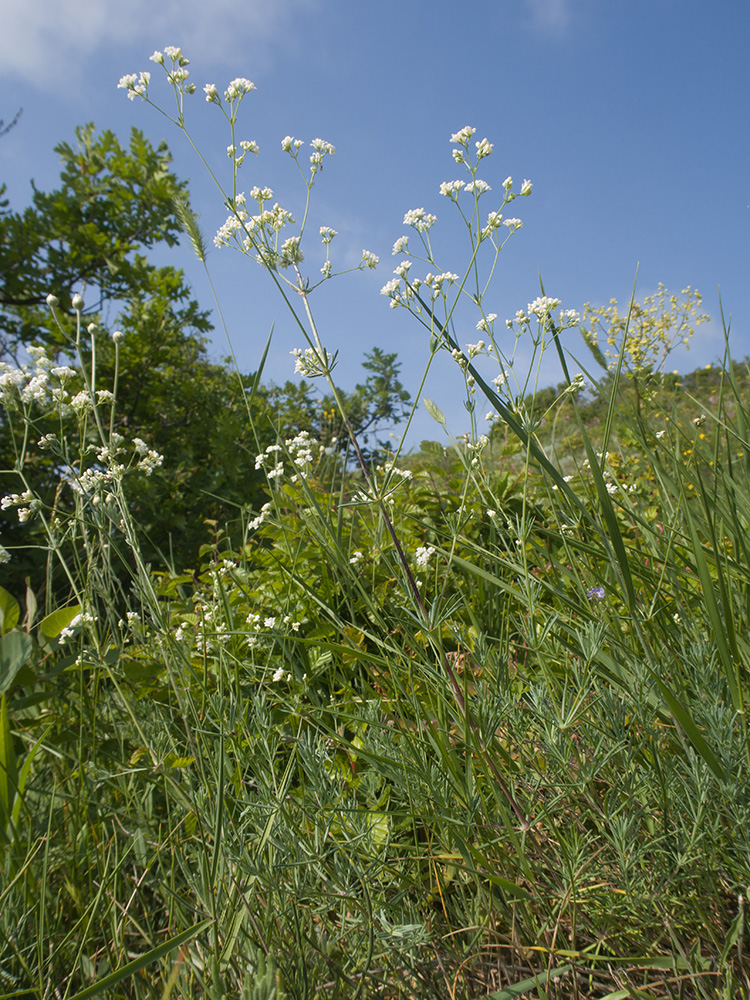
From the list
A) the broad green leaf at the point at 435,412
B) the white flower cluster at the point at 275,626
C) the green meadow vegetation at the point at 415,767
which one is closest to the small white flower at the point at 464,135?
the green meadow vegetation at the point at 415,767

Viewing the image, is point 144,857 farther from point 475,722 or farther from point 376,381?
point 376,381

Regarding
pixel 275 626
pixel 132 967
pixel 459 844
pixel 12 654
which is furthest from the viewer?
pixel 275 626

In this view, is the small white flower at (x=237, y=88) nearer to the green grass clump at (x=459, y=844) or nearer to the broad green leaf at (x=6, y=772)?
the green grass clump at (x=459, y=844)

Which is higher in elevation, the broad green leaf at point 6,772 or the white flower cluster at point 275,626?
the white flower cluster at point 275,626

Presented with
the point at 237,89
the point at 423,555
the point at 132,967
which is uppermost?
the point at 237,89

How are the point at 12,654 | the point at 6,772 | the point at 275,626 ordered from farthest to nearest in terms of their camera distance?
the point at 275,626, the point at 12,654, the point at 6,772

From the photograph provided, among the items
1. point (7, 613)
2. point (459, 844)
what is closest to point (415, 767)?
point (459, 844)

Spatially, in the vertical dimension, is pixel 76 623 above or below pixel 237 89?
below

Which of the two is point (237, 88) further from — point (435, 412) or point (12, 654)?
point (12, 654)

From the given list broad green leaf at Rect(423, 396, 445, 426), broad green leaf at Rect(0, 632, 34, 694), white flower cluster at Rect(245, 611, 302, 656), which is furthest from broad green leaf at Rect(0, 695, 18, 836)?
broad green leaf at Rect(423, 396, 445, 426)

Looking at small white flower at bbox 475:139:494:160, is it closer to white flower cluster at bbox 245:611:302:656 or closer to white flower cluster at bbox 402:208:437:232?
white flower cluster at bbox 402:208:437:232

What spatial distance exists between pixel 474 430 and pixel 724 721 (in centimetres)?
87

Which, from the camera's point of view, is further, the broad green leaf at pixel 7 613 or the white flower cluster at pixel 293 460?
the broad green leaf at pixel 7 613

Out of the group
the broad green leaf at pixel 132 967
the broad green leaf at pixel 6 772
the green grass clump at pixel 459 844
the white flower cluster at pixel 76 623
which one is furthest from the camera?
the white flower cluster at pixel 76 623
